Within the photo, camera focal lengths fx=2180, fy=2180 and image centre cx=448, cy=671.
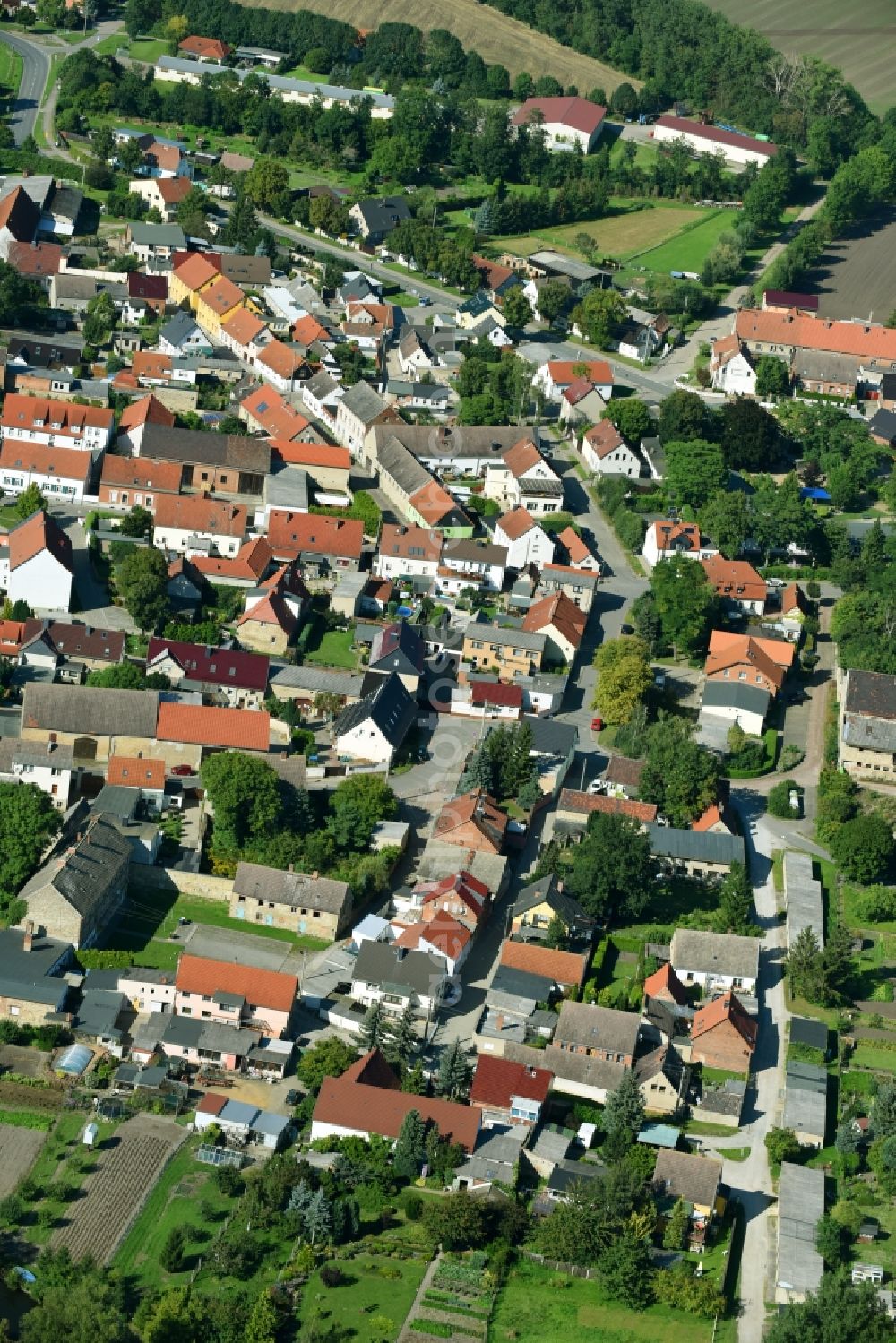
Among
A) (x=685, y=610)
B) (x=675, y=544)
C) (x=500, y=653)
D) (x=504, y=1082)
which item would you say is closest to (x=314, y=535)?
(x=500, y=653)

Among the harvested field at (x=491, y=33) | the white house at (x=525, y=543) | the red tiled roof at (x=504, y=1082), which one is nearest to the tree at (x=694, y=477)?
the white house at (x=525, y=543)

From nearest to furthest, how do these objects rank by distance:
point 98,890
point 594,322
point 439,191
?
point 98,890 → point 594,322 → point 439,191

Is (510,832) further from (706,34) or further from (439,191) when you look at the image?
(706,34)

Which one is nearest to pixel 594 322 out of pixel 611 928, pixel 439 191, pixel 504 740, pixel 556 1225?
pixel 439 191

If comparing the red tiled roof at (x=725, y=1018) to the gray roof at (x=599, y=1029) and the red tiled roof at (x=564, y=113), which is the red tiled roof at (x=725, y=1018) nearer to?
the gray roof at (x=599, y=1029)

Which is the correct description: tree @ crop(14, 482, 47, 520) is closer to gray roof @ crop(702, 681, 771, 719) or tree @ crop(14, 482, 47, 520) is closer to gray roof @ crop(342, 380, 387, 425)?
gray roof @ crop(342, 380, 387, 425)

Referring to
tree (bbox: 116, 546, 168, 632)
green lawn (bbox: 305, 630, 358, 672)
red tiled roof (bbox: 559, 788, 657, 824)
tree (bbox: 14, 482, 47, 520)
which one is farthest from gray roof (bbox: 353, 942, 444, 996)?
tree (bbox: 14, 482, 47, 520)
